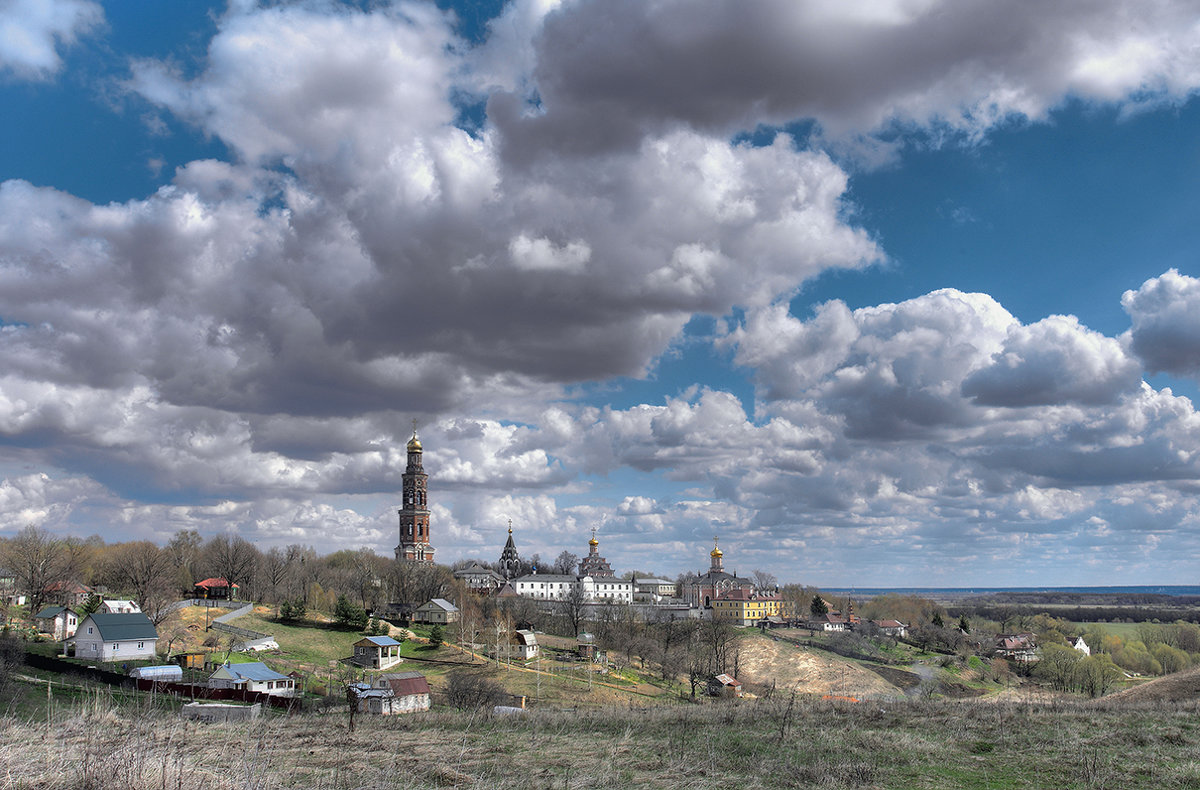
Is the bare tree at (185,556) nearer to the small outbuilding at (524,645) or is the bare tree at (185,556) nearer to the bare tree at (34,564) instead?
the bare tree at (34,564)

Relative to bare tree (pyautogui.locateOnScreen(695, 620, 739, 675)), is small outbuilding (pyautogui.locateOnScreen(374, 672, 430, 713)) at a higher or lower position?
higher

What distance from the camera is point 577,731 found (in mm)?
23734

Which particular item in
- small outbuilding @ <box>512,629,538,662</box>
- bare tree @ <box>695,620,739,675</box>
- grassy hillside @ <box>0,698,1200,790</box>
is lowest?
bare tree @ <box>695,620,739,675</box>

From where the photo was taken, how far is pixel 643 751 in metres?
19.5

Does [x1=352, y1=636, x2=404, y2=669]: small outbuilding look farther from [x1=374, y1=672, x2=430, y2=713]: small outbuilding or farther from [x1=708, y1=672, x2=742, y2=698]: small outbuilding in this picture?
[x1=708, y1=672, x2=742, y2=698]: small outbuilding

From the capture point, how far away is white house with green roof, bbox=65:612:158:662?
51781 mm

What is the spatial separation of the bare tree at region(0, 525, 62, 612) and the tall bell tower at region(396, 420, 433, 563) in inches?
2191

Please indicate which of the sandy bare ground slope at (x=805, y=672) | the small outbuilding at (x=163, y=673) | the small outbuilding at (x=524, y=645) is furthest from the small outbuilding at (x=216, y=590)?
the sandy bare ground slope at (x=805, y=672)

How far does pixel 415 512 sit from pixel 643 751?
385ft

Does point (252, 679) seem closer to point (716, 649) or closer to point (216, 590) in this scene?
point (716, 649)

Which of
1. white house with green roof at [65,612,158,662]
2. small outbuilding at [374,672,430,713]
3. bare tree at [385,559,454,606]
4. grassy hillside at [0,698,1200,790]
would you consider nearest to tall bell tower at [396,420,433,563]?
bare tree at [385,559,454,606]

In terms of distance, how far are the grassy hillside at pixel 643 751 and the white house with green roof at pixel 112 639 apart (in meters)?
35.0

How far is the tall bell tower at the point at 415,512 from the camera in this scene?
130 m

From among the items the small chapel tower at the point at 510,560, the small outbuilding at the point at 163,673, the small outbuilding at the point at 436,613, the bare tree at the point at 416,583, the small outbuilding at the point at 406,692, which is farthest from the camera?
the small chapel tower at the point at 510,560
